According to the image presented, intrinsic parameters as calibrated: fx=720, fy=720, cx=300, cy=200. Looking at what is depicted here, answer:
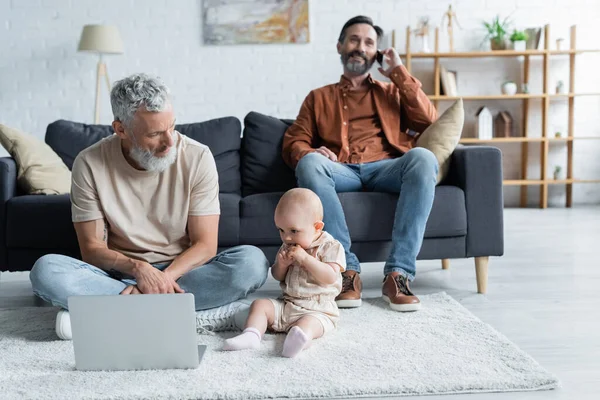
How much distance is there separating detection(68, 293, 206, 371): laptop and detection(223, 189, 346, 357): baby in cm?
27

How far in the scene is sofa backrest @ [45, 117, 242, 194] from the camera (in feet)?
11.2

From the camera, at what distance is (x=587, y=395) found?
5.65 ft

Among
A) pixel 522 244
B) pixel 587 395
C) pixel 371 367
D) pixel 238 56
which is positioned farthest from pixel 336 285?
pixel 238 56

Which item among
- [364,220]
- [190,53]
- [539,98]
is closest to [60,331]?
[364,220]

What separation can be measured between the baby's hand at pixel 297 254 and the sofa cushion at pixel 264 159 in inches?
45.8

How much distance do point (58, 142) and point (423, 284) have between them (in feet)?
6.06

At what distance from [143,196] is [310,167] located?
2.46 feet

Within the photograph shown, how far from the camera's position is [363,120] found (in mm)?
3260

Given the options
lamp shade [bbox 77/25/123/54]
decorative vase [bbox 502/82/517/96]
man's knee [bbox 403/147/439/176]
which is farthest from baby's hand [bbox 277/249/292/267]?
decorative vase [bbox 502/82/517/96]

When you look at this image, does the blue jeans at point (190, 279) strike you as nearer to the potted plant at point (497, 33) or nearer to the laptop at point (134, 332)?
the laptop at point (134, 332)

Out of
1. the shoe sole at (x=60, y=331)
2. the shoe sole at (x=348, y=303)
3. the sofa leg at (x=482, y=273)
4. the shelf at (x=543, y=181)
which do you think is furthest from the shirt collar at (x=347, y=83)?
Result: the shelf at (x=543, y=181)

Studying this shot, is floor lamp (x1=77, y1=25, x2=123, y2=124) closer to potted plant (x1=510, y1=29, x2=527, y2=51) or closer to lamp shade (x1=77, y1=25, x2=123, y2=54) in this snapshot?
lamp shade (x1=77, y1=25, x2=123, y2=54)

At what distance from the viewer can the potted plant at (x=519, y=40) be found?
5758 millimetres

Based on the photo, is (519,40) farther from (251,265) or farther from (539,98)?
(251,265)
